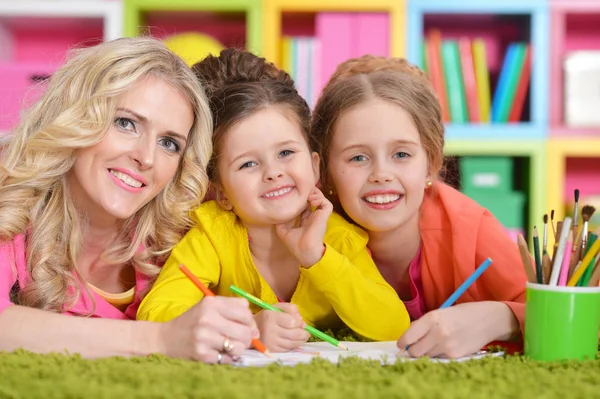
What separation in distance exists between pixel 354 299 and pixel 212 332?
318mm

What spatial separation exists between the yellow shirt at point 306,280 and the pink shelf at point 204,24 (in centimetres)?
153

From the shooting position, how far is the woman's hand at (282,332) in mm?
911

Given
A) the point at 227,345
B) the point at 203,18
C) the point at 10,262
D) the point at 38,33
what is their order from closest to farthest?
the point at 227,345 < the point at 10,262 < the point at 203,18 < the point at 38,33

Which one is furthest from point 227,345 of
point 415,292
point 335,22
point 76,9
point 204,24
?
A: point 204,24

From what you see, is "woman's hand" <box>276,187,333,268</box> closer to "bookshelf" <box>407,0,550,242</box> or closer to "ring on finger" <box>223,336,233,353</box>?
"ring on finger" <box>223,336,233,353</box>

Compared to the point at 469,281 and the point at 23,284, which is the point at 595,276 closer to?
the point at 469,281

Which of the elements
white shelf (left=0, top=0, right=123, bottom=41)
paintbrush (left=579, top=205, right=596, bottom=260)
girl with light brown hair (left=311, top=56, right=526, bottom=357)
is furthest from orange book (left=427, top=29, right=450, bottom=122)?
paintbrush (left=579, top=205, right=596, bottom=260)

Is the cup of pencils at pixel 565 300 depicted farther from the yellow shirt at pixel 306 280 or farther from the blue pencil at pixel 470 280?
the yellow shirt at pixel 306 280

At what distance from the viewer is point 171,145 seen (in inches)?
46.3

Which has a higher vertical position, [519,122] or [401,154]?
[519,122]

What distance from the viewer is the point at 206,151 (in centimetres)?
117

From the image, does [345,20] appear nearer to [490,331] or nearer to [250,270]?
[250,270]

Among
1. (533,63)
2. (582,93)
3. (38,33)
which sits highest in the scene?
(38,33)

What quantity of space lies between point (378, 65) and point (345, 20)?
3.26 ft
